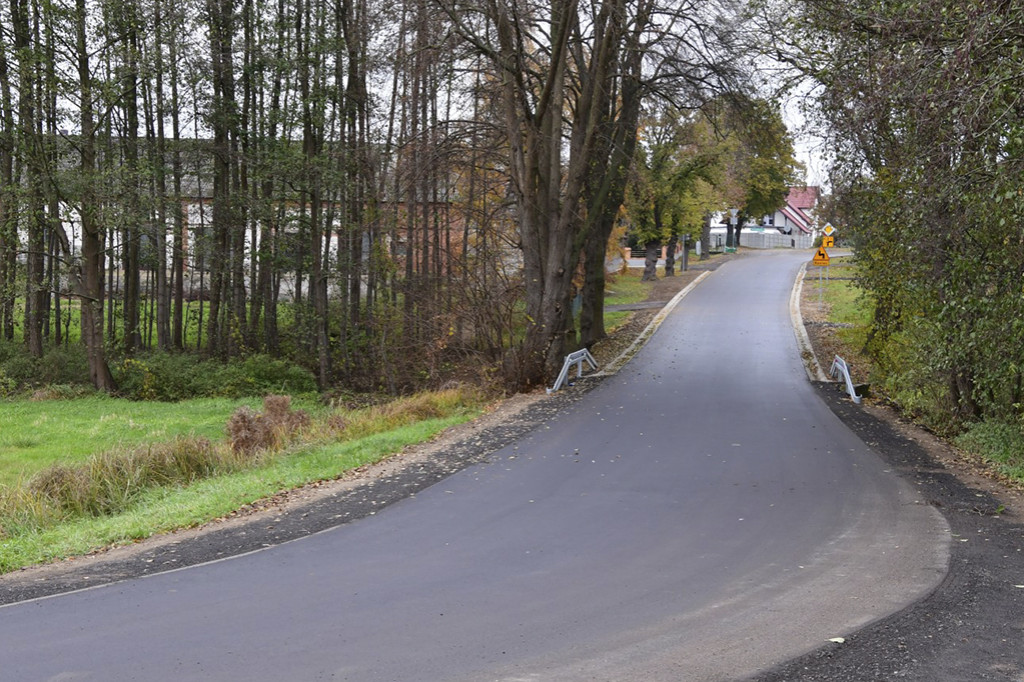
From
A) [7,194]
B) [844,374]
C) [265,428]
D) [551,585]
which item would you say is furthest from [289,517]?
[7,194]

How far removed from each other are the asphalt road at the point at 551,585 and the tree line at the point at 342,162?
9917 millimetres

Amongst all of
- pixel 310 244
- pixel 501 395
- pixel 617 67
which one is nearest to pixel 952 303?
pixel 501 395

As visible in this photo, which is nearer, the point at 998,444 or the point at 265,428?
the point at 998,444

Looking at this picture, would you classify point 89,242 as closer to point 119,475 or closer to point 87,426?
point 87,426

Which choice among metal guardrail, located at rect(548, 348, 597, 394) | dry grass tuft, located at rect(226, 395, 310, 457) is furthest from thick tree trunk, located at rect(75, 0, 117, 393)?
metal guardrail, located at rect(548, 348, 597, 394)

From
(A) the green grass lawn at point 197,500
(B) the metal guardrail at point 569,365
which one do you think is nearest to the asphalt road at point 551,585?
(A) the green grass lawn at point 197,500

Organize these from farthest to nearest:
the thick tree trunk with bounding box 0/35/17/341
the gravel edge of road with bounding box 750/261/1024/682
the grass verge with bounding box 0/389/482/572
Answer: the thick tree trunk with bounding box 0/35/17/341 < the grass verge with bounding box 0/389/482/572 < the gravel edge of road with bounding box 750/261/1024/682

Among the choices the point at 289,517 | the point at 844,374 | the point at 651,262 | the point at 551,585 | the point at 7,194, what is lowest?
the point at 289,517

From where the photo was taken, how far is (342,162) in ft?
99.2

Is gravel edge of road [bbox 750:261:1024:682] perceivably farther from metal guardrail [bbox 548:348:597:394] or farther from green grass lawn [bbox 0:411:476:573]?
metal guardrail [bbox 548:348:597:394]

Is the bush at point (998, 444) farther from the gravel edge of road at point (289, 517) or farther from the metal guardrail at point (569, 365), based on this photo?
the metal guardrail at point (569, 365)

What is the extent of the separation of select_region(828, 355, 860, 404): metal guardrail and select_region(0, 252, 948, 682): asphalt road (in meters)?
5.58

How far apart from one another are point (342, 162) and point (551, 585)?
2436 cm

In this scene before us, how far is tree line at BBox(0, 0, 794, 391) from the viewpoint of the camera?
72.7 ft
